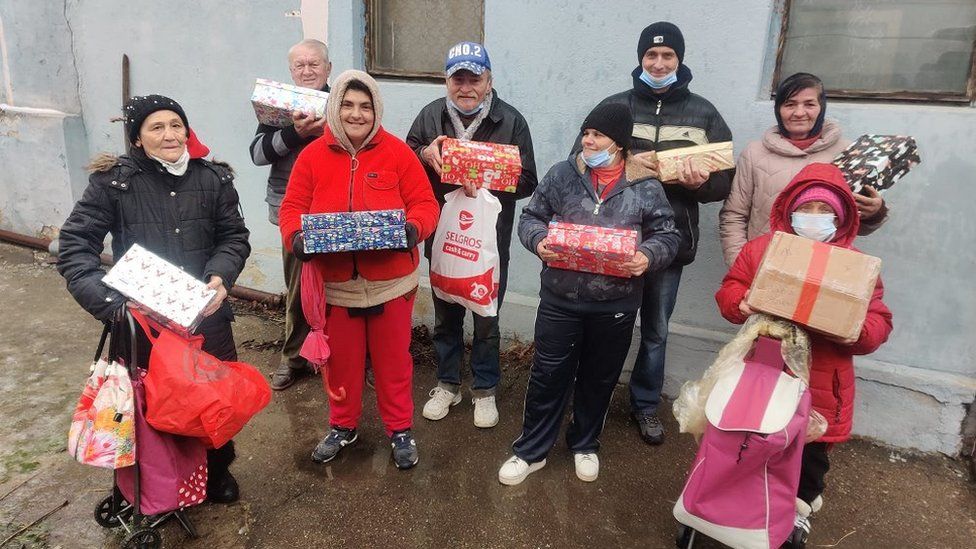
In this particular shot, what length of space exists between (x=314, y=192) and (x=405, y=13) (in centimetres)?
242

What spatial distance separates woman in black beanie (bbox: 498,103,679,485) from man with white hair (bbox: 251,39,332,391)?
1.52 m

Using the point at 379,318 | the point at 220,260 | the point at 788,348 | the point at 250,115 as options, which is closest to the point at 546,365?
the point at 379,318

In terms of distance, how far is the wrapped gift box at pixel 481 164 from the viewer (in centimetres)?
305

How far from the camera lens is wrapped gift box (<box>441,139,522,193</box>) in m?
3.05

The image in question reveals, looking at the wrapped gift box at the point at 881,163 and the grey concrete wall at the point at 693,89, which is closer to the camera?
the wrapped gift box at the point at 881,163

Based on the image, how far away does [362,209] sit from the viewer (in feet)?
9.09

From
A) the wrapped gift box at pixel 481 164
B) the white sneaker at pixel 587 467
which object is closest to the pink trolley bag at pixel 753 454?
the white sneaker at pixel 587 467

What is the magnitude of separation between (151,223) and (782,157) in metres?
3.01

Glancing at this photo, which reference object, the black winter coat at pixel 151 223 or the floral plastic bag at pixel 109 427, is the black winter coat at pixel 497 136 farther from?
the floral plastic bag at pixel 109 427

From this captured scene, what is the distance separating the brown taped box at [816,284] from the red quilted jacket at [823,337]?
191 millimetres

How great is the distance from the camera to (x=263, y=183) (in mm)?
5117

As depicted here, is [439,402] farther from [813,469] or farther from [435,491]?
[813,469]

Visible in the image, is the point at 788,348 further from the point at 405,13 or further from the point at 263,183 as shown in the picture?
the point at 263,183

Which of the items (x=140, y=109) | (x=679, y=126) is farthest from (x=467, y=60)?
(x=140, y=109)
